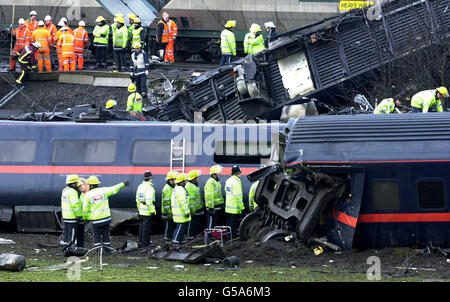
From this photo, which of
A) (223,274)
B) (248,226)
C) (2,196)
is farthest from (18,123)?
(223,274)

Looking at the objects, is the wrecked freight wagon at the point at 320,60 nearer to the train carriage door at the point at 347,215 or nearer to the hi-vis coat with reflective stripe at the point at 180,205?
the hi-vis coat with reflective stripe at the point at 180,205

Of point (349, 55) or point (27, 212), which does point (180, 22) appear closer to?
point (349, 55)

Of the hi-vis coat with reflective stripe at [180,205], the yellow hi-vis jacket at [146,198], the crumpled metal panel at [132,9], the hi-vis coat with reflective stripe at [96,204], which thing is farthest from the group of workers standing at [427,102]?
the crumpled metal panel at [132,9]

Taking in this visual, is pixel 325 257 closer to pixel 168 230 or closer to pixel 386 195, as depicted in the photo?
pixel 386 195

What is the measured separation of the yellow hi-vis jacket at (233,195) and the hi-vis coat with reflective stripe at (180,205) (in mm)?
1074

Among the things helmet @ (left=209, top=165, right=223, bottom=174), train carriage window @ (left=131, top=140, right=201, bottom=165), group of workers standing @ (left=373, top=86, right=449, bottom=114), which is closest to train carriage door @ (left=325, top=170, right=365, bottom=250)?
helmet @ (left=209, top=165, right=223, bottom=174)

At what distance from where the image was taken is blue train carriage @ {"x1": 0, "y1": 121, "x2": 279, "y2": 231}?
1814 cm

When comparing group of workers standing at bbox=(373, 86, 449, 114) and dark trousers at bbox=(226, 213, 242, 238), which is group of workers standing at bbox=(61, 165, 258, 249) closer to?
dark trousers at bbox=(226, 213, 242, 238)

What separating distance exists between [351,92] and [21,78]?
1022 centimetres

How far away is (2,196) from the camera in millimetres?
18578

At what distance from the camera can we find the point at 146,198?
1658cm

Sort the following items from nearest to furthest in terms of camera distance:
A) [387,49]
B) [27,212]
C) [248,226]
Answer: [248,226]
[27,212]
[387,49]
